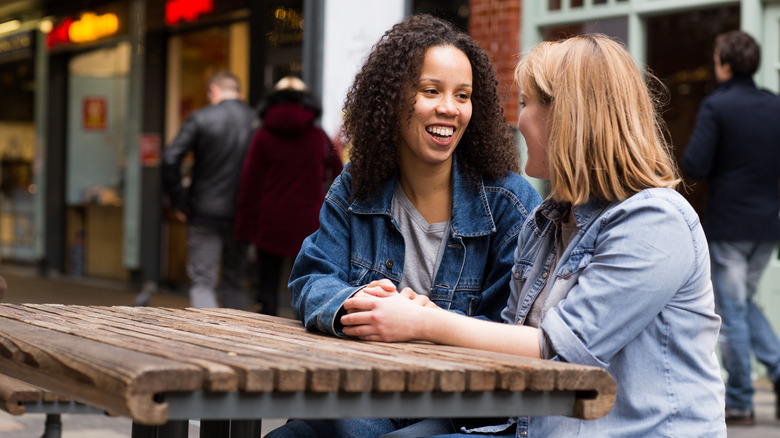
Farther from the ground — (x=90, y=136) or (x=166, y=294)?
(x=90, y=136)

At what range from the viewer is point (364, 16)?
7680mm

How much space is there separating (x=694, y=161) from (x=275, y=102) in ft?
9.47

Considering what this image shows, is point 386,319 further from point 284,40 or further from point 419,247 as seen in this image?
point 284,40

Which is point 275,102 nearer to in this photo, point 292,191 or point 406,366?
point 292,191

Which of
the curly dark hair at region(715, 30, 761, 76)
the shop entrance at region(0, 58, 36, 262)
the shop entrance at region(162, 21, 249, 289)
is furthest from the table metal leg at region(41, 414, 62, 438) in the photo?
the shop entrance at region(0, 58, 36, 262)

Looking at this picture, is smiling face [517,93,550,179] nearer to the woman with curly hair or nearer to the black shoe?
the woman with curly hair

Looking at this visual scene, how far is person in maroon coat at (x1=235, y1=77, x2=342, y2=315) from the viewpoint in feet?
24.2

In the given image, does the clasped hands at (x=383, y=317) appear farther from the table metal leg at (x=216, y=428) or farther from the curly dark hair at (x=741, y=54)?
the curly dark hair at (x=741, y=54)

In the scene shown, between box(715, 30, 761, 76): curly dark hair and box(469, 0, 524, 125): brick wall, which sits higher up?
box(469, 0, 524, 125): brick wall

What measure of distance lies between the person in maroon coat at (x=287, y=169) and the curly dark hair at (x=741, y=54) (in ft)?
8.83

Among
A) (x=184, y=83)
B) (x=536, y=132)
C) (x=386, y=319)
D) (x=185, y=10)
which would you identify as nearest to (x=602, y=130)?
(x=536, y=132)

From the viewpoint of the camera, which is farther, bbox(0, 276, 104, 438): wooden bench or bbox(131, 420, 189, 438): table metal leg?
bbox(0, 276, 104, 438): wooden bench

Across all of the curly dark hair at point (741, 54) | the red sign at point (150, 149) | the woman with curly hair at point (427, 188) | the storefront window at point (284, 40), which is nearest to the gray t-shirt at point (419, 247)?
the woman with curly hair at point (427, 188)

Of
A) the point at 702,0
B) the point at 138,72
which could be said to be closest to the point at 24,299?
the point at 138,72
